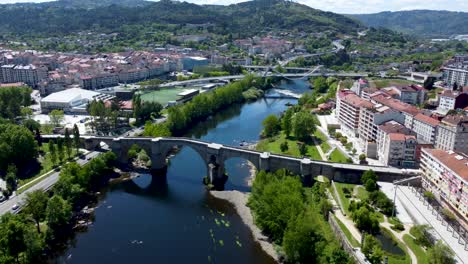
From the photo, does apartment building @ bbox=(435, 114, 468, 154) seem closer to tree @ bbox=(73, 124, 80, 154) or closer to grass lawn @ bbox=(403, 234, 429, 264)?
grass lawn @ bbox=(403, 234, 429, 264)

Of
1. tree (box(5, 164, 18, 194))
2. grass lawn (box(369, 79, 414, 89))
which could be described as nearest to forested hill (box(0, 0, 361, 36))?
grass lawn (box(369, 79, 414, 89))

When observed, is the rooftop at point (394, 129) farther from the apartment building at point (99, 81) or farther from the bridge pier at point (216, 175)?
the apartment building at point (99, 81)

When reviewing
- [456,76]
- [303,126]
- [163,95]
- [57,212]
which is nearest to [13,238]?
[57,212]

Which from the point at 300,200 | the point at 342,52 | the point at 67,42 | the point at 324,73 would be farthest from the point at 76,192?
the point at 67,42

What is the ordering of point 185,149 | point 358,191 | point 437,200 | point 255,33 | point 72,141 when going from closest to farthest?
point 437,200
point 358,191
point 72,141
point 185,149
point 255,33

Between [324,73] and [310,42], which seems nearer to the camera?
[324,73]

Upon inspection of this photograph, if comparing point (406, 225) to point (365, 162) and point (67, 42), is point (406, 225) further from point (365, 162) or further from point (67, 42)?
point (67, 42)
